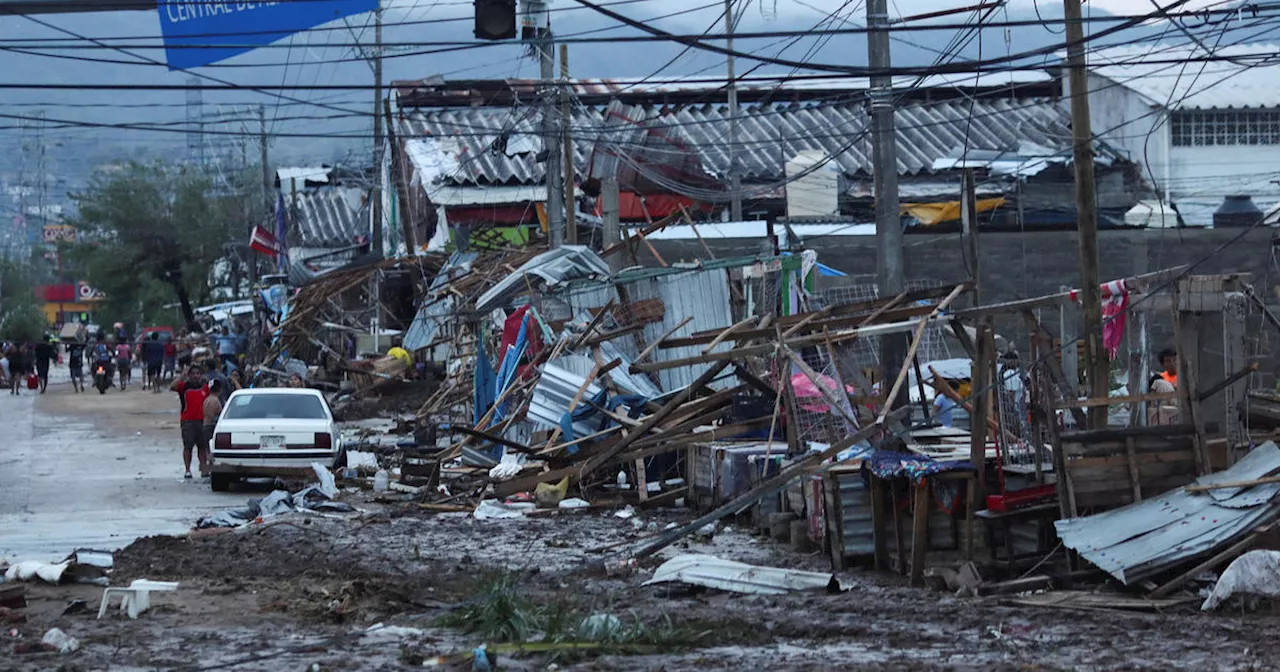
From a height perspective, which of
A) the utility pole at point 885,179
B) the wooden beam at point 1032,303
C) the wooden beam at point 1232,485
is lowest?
the wooden beam at point 1232,485

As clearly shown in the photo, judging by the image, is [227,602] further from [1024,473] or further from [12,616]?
[1024,473]

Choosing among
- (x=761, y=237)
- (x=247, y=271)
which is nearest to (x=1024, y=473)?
(x=761, y=237)

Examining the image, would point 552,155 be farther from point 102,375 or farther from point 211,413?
point 102,375

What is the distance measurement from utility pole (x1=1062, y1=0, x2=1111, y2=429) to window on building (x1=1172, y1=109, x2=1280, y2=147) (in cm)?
2574

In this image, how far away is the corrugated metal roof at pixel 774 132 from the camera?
1665 inches

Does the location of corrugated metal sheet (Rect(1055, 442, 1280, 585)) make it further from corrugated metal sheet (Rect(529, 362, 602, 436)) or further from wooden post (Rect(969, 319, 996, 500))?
corrugated metal sheet (Rect(529, 362, 602, 436))

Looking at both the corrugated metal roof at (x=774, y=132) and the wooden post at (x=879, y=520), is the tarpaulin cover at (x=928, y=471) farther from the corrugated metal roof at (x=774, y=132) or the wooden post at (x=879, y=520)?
the corrugated metal roof at (x=774, y=132)

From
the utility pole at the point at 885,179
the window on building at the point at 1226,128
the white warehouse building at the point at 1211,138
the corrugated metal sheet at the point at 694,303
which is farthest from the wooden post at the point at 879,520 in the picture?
the window on building at the point at 1226,128

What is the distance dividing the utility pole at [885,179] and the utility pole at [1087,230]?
2.23 meters

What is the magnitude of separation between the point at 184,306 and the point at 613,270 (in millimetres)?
49272

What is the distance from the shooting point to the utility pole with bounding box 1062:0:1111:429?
14938 mm

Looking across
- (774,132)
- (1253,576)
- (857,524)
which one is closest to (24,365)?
(774,132)

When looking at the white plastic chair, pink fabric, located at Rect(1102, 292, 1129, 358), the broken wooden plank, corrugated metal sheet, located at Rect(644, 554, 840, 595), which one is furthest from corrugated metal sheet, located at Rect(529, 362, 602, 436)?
the white plastic chair

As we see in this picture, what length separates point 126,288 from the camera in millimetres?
74000
